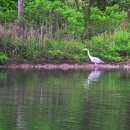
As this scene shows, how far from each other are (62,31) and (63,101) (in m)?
17.1

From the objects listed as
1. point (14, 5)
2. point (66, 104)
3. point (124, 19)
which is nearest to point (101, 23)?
point (124, 19)

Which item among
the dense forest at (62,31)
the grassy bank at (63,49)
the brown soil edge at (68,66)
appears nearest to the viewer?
the brown soil edge at (68,66)

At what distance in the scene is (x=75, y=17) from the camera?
1355 inches

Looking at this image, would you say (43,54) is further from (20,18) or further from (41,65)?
(20,18)

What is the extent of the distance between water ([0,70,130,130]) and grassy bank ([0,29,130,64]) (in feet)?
14.3

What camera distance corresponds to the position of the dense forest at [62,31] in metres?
30.7

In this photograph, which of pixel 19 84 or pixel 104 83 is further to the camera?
pixel 104 83

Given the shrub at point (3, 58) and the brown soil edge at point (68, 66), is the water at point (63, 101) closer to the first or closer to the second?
the brown soil edge at point (68, 66)

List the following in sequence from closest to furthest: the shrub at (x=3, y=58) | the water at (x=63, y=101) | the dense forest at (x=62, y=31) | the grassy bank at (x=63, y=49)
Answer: the water at (x=63, y=101), the shrub at (x=3, y=58), the grassy bank at (x=63, y=49), the dense forest at (x=62, y=31)

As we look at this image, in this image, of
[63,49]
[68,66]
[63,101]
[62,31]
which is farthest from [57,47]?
[63,101]

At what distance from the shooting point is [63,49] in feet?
104

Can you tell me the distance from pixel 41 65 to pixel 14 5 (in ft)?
25.4

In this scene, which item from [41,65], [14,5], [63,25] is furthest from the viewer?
[14,5]

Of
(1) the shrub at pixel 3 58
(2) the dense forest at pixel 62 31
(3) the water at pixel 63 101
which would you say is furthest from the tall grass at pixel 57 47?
(3) the water at pixel 63 101
